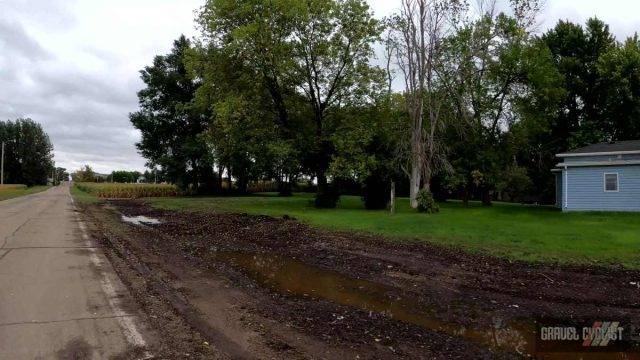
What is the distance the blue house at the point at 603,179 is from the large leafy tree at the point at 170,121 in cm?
3628

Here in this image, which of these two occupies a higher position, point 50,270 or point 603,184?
point 603,184

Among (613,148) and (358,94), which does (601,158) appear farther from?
(358,94)

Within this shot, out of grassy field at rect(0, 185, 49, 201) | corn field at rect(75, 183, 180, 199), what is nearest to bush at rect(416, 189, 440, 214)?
corn field at rect(75, 183, 180, 199)

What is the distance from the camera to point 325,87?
30.1m

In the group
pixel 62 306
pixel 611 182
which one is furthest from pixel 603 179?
pixel 62 306

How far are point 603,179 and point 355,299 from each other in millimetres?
23237

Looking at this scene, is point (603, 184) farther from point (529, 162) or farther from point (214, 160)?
point (214, 160)

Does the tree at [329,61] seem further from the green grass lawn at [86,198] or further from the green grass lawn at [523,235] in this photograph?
the green grass lawn at [86,198]

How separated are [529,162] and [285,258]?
43.2 metres

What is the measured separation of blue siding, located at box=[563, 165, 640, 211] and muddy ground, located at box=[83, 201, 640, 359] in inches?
673

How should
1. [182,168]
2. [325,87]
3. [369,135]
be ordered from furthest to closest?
[182,168], [325,87], [369,135]

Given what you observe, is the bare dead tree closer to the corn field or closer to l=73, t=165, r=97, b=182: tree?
the corn field

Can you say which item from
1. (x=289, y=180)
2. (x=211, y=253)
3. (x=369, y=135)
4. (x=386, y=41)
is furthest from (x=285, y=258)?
(x=289, y=180)

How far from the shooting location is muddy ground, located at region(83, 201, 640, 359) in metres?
5.60
